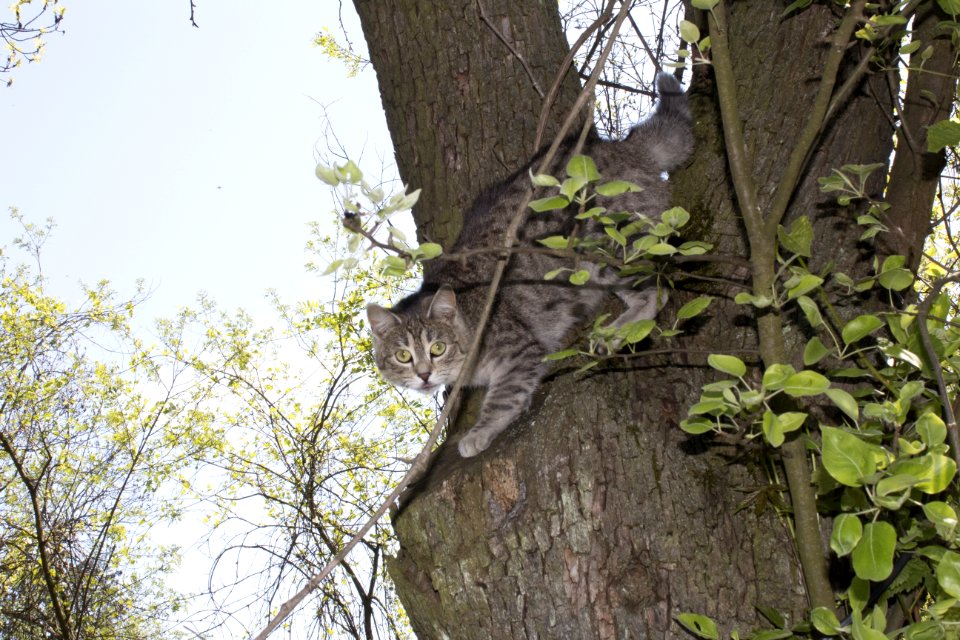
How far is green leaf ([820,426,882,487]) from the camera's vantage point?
52.6 inches

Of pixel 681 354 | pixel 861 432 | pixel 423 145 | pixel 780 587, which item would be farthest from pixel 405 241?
pixel 423 145

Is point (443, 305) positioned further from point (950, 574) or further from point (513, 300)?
point (950, 574)

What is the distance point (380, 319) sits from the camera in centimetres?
409

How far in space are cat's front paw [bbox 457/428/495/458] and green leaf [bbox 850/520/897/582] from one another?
4.90 feet

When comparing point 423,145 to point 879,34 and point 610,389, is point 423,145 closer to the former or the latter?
point 610,389

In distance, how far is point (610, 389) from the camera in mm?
2514

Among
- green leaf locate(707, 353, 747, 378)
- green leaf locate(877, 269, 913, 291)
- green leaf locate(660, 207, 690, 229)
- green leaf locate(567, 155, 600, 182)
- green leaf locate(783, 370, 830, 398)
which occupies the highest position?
green leaf locate(567, 155, 600, 182)

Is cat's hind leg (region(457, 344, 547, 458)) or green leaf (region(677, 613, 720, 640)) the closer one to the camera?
green leaf (region(677, 613, 720, 640))

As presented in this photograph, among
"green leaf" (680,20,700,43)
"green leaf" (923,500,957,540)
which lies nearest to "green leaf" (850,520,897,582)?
"green leaf" (923,500,957,540)

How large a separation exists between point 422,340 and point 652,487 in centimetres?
193

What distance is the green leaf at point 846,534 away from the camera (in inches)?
53.7

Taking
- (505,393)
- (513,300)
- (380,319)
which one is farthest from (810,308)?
(380,319)

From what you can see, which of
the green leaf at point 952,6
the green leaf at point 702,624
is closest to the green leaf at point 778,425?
the green leaf at point 702,624

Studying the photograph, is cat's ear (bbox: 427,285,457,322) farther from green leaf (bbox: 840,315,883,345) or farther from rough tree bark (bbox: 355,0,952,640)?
green leaf (bbox: 840,315,883,345)
